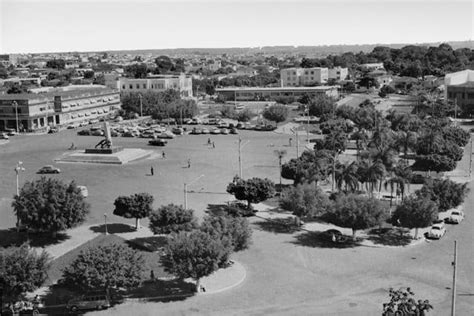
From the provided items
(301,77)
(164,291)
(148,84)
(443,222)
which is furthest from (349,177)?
(301,77)

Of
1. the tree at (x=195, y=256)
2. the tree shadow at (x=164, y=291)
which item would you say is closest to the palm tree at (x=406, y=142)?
the tree at (x=195, y=256)

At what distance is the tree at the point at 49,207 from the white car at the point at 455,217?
71.4 ft

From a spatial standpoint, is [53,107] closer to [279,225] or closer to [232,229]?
[279,225]

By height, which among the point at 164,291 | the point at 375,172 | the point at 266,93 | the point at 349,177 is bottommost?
the point at 164,291

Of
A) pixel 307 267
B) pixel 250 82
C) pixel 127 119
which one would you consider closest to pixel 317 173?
pixel 307 267

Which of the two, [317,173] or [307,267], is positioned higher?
[317,173]

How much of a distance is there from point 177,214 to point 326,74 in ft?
374

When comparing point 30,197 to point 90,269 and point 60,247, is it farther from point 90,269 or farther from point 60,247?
point 90,269

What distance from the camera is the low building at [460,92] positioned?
91325mm

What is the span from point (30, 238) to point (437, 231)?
23.1 m

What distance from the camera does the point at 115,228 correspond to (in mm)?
38125

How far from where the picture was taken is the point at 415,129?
62500 millimetres

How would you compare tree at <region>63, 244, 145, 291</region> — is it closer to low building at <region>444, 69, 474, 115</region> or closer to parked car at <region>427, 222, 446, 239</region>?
parked car at <region>427, 222, 446, 239</region>

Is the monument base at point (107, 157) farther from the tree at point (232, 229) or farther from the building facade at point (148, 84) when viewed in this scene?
the building facade at point (148, 84)
